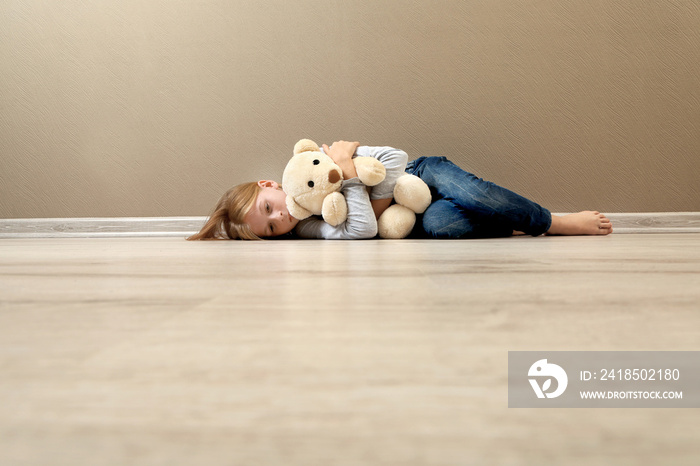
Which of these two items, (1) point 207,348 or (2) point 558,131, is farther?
(2) point 558,131

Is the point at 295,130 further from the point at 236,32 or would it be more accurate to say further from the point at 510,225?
the point at 510,225

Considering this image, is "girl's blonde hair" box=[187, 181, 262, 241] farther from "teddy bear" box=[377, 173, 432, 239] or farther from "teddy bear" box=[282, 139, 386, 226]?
"teddy bear" box=[377, 173, 432, 239]

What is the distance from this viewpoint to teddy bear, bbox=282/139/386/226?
4.92ft

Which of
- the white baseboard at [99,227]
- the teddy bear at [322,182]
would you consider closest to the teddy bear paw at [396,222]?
the teddy bear at [322,182]

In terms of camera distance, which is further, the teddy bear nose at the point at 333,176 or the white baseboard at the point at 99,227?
the white baseboard at the point at 99,227

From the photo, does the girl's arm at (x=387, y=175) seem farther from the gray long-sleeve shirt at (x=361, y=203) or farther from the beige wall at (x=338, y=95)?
the beige wall at (x=338, y=95)

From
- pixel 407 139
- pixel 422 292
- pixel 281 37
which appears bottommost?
pixel 422 292

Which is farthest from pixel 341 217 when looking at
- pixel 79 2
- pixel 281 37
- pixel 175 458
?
pixel 79 2

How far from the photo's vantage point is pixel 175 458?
133mm

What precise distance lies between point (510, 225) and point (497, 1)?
924 mm

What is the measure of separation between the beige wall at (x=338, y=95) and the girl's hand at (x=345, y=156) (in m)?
0.26
